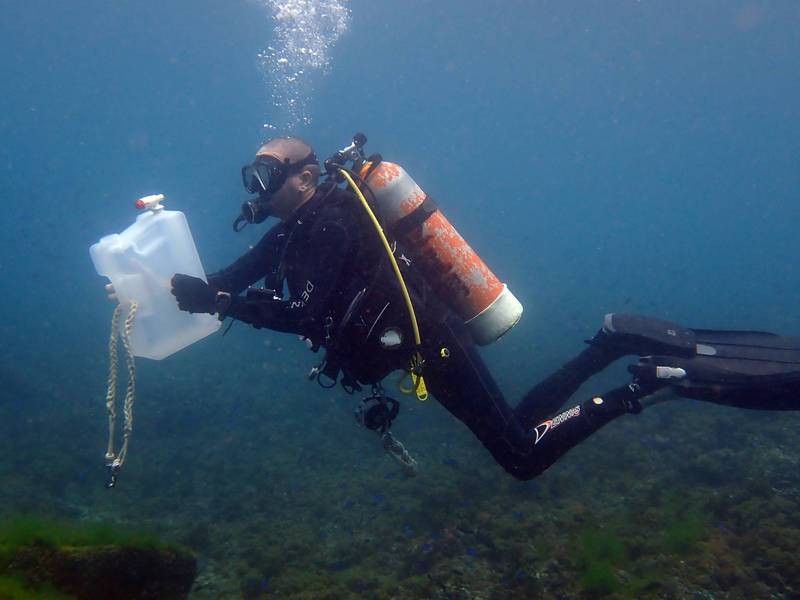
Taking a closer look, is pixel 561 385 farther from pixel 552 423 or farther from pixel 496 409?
pixel 496 409

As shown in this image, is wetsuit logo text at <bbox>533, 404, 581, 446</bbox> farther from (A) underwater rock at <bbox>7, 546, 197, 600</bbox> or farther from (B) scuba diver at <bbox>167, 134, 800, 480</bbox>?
(A) underwater rock at <bbox>7, 546, 197, 600</bbox>

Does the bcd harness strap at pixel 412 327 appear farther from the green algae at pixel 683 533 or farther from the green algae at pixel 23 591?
the green algae at pixel 683 533

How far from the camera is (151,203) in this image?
13.6 feet

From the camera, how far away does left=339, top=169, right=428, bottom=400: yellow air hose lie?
386 centimetres

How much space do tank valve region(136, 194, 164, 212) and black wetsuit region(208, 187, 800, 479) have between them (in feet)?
3.22

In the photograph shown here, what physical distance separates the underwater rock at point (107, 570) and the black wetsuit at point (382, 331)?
181 centimetres

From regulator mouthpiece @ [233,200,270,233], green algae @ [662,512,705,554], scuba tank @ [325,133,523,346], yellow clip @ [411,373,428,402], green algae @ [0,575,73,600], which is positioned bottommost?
green algae @ [662,512,705,554]

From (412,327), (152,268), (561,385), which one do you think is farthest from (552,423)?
(152,268)

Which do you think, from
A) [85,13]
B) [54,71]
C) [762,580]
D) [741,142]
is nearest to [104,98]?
[54,71]

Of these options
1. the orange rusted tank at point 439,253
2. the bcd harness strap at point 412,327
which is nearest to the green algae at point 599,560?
the orange rusted tank at point 439,253

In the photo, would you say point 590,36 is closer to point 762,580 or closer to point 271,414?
point 271,414

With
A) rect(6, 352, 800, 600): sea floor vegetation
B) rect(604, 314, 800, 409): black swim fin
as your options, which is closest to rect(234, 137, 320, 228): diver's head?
rect(6, 352, 800, 600): sea floor vegetation

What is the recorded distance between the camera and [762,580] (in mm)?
5062

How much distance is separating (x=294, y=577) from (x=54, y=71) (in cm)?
8223
